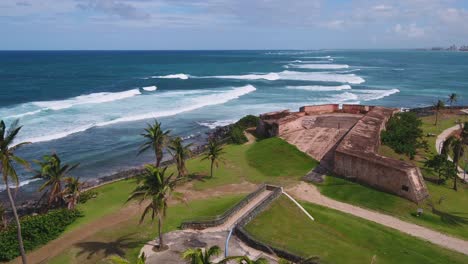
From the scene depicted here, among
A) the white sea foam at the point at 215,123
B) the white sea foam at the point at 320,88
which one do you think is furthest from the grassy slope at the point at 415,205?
the white sea foam at the point at 320,88

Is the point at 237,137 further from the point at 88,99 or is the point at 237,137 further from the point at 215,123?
the point at 88,99

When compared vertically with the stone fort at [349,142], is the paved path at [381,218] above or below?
below

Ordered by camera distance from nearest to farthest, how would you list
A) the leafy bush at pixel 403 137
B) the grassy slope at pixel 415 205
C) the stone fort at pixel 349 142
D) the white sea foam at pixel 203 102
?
the grassy slope at pixel 415 205
the stone fort at pixel 349 142
the leafy bush at pixel 403 137
the white sea foam at pixel 203 102

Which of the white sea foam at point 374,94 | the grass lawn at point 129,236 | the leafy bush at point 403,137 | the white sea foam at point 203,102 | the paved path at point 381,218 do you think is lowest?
the white sea foam at point 374,94

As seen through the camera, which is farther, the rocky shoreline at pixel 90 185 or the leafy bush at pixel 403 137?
the leafy bush at pixel 403 137

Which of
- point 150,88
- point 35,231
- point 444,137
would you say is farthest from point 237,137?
point 150,88

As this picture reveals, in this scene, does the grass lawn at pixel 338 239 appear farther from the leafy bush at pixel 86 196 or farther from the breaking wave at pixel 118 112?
the breaking wave at pixel 118 112

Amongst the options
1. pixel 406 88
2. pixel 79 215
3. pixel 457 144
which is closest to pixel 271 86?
pixel 406 88

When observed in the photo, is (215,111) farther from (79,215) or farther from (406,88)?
(406,88)
